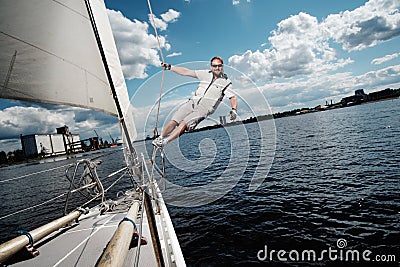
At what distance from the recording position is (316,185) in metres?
12.7

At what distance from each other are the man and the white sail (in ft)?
2.54

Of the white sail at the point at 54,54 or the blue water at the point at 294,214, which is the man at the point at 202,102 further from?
the blue water at the point at 294,214

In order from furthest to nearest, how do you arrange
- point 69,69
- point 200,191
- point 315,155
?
point 315,155 < point 200,191 < point 69,69

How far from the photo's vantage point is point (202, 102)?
4.20 meters

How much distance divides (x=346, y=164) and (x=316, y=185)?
17.2 feet

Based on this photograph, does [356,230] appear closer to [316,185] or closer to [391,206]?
[391,206]

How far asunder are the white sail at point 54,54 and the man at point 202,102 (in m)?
0.77

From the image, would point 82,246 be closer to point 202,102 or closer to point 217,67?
point 202,102

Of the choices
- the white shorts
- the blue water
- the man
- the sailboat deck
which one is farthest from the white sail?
the blue water

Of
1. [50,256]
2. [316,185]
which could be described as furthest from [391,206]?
[50,256]

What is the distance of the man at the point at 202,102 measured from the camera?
4.02m

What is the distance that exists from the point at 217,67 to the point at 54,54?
108 inches

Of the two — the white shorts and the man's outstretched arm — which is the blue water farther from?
the man's outstretched arm

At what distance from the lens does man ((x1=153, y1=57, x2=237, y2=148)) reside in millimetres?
4016
